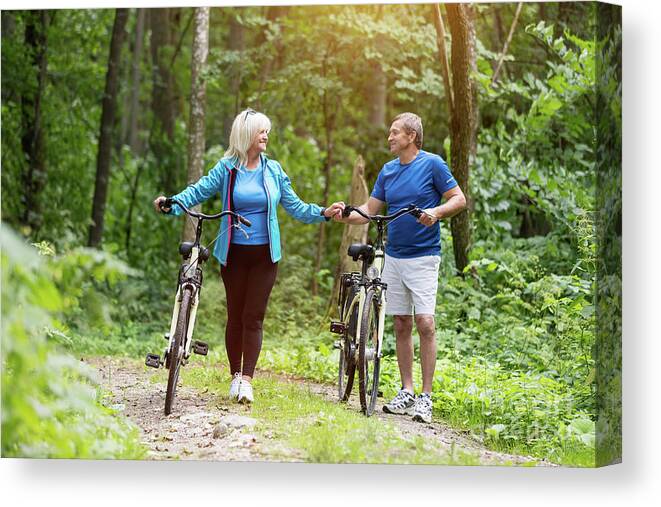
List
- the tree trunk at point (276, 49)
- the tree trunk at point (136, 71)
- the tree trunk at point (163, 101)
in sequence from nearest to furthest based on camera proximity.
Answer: the tree trunk at point (276, 49) < the tree trunk at point (163, 101) < the tree trunk at point (136, 71)

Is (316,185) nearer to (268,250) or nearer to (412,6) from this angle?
(412,6)

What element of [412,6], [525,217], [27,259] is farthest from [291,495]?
[412,6]

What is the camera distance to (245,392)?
634 cm

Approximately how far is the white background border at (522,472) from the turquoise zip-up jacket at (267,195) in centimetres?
134

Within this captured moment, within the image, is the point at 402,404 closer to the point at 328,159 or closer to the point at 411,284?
the point at 411,284

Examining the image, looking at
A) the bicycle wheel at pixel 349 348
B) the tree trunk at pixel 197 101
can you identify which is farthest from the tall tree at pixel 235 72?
the bicycle wheel at pixel 349 348

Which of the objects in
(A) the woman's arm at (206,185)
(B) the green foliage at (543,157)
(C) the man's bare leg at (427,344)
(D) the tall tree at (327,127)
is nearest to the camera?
(C) the man's bare leg at (427,344)

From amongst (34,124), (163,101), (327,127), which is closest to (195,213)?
(34,124)

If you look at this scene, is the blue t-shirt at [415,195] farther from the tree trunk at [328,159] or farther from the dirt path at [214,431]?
the tree trunk at [328,159]

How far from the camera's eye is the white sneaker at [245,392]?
634 centimetres

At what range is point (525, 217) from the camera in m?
10.1

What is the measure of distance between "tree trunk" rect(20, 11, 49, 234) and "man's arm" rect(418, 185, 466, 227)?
664 cm

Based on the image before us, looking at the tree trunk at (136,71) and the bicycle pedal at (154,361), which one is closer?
the bicycle pedal at (154,361)

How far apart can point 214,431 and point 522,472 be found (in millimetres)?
1729
